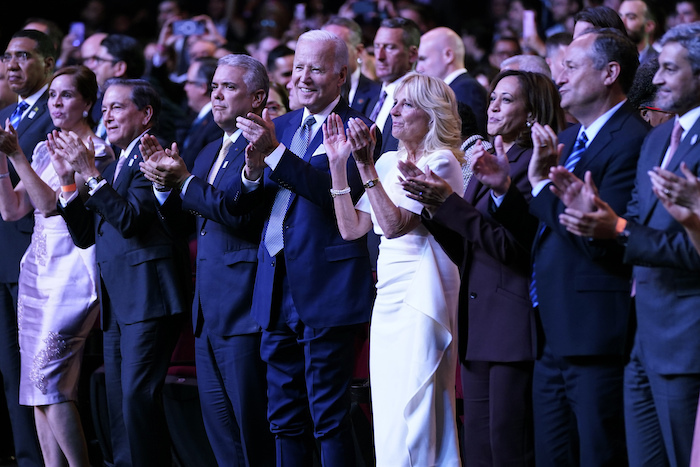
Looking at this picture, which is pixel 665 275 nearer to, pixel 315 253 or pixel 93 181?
pixel 315 253

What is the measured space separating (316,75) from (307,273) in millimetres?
747

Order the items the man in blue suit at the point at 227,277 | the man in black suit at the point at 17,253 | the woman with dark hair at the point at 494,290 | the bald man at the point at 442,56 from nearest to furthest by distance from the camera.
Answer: the woman with dark hair at the point at 494,290
the man in blue suit at the point at 227,277
the man in black suit at the point at 17,253
the bald man at the point at 442,56

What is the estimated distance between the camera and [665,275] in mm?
2795

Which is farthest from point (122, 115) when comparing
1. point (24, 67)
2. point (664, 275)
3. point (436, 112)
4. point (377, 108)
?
point (664, 275)

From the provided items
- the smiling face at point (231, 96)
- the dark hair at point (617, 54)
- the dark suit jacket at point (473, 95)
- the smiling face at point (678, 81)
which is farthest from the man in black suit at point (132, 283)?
the smiling face at point (678, 81)

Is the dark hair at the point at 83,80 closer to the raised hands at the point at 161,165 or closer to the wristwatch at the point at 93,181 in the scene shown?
the wristwatch at the point at 93,181

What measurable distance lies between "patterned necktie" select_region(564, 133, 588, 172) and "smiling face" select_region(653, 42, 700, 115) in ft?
1.05

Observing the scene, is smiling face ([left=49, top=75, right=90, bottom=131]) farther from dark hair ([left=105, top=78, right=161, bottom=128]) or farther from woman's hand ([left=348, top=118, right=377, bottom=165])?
woman's hand ([left=348, top=118, right=377, bottom=165])

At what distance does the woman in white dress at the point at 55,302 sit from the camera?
4.39m

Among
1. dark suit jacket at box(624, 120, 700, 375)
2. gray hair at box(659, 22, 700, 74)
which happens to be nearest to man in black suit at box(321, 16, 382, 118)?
gray hair at box(659, 22, 700, 74)

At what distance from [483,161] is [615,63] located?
51 cm

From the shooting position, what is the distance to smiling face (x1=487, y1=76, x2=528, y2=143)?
11.6ft

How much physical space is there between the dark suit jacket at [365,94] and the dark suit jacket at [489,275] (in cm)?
232

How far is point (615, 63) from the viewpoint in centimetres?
315
